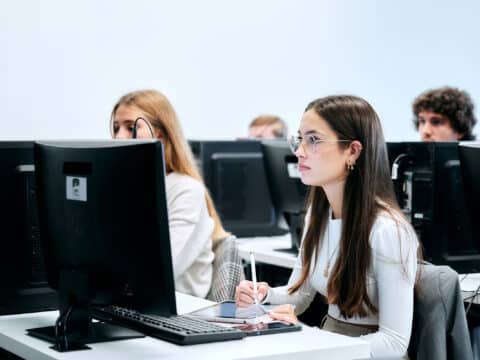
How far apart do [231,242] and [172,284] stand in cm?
111

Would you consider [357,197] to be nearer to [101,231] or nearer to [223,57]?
[101,231]

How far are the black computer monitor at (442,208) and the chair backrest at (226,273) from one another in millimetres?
724

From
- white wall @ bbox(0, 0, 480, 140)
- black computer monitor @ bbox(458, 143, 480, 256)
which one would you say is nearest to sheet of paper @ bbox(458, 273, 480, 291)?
black computer monitor @ bbox(458, 143, 480, 256)

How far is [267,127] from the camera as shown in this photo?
21.5 ft

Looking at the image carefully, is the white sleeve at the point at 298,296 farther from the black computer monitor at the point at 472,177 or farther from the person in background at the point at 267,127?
the person in background at the point at 267,127

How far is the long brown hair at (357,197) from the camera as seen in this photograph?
7.34 feet

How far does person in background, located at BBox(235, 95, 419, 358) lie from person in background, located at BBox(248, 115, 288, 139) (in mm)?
4080

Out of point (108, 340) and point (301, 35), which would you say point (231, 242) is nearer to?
point (108, 340)

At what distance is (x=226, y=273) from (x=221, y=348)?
3.25 ft

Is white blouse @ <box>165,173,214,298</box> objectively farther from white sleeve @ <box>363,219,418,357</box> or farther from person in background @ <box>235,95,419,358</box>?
white sleeve @ <box>363,219,418,357</box>

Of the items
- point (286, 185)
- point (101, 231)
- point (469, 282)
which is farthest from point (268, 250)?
point (101, 231)

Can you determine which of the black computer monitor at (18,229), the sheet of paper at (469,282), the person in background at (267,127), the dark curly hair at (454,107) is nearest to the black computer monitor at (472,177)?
the sheet of paper at (469,282)

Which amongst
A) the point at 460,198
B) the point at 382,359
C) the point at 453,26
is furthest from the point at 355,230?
the point at 453,26

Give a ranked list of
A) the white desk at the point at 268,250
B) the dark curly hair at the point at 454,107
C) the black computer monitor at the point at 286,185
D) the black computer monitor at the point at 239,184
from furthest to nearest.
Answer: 1. the dark curly hair at the point at 454,107
2. the black computer monitor at the point at 239,184
3. the black computer monitor at the point at 286,185
4. the white desk at the point at 268,250
